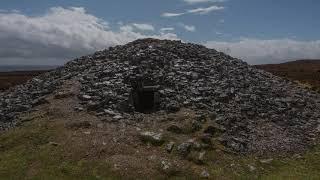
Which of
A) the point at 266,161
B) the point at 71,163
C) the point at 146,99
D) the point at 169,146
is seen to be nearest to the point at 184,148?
the point at 169,146

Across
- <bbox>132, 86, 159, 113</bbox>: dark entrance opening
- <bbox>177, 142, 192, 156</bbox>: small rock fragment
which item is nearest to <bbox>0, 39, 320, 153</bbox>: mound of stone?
<bbox>132, 86, 159, 113</bbox>: dark entrance opening

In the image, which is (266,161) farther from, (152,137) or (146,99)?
(146,99)

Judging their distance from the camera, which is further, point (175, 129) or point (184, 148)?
point (175, 129)

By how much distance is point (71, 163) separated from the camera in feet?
81.5

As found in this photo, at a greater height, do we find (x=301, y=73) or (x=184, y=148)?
(x=184, y=148)

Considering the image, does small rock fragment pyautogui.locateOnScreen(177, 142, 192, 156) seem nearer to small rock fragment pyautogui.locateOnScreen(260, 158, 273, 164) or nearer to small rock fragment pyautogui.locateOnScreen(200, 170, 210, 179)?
small rock fragment pyautogui.locateOnScreen(200, 170, 210, 179)

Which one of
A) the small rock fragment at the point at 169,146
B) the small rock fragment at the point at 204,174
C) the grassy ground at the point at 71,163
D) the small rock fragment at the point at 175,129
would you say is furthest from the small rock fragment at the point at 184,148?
the small rock fragment at the point at 204,174

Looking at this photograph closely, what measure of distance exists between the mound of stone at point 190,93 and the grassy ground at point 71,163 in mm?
1721

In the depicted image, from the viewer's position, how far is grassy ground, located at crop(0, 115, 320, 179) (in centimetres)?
2397

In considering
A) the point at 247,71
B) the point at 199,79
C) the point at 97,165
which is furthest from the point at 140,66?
the point at 97,165

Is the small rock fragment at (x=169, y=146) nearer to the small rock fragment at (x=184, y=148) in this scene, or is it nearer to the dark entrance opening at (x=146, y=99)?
the small rock fragment at (x=184, y=148)

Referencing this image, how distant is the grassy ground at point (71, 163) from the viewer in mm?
23969

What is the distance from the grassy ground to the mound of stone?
5.65 ft

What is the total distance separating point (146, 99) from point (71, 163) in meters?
11.6
